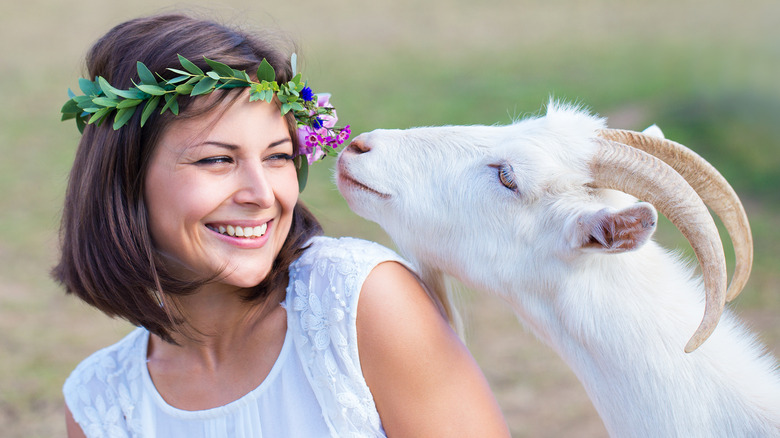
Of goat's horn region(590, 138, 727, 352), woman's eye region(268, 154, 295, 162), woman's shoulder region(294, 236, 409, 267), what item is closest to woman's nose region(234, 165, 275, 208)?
woman's eye region(268, 154, 295, 162)

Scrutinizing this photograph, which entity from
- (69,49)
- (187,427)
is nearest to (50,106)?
(69,49)

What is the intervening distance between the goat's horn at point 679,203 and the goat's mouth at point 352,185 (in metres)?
0.66

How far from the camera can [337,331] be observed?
2045mm

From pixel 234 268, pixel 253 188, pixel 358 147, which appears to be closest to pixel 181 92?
pixel 253 188

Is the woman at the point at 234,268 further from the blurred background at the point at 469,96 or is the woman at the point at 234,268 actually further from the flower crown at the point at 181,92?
the blurred background at the point at 469,96

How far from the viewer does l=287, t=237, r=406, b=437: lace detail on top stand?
80.1 inches

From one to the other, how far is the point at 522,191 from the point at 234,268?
2.83 feet

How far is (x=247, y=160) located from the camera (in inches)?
79.4

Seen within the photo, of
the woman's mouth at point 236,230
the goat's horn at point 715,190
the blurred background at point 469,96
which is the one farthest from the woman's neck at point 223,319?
the goat's horn at point 715,190

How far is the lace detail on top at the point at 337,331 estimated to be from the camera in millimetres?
2035

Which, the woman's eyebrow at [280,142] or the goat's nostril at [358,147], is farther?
the goat's nostril at [358,147]

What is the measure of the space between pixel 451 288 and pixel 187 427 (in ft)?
3.07

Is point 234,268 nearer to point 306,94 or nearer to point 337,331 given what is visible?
point 337,331

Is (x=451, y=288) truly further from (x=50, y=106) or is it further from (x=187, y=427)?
(x=50, y=106)
